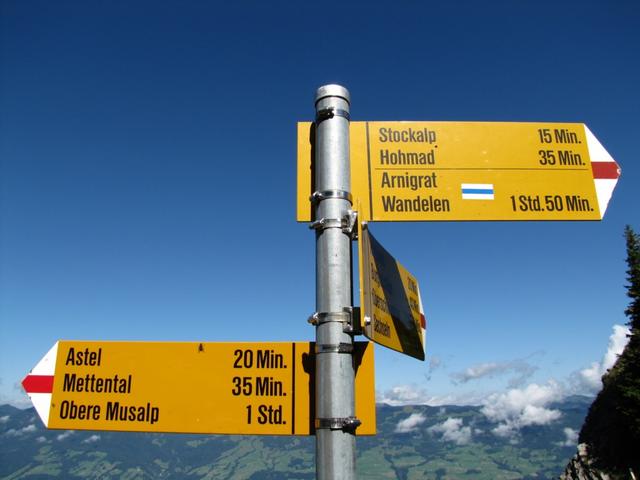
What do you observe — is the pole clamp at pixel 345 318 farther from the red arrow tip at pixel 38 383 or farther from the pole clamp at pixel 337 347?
the red arrow tip at pixel 38 383

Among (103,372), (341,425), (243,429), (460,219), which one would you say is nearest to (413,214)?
(460,219)

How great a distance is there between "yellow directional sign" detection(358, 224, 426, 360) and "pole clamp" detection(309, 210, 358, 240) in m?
0.09

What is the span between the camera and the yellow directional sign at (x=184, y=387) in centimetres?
368

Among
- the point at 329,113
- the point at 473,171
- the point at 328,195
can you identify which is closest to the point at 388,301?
the point at 328,195

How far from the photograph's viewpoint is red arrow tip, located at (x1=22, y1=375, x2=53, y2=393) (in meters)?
4.07

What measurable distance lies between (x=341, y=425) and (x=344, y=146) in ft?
6.75

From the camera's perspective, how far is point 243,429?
12.2ft

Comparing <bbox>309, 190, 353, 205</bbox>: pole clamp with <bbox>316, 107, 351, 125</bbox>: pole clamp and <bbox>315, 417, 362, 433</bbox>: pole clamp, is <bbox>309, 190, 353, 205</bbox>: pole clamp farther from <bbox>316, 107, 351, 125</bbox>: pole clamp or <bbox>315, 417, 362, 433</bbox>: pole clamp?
<bbox>315, 417, 362, 433</bbox>: pole clamp

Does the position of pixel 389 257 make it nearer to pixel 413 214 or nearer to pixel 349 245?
pixel 413 214

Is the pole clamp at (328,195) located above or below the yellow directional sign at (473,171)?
below

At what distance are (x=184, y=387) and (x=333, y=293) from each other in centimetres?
161

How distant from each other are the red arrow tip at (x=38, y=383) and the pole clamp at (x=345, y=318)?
8.35 feet

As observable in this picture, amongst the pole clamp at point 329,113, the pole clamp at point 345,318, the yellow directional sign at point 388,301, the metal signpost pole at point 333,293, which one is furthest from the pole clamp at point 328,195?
the pole clamp at point 345,318

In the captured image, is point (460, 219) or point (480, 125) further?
point (480, 125)
